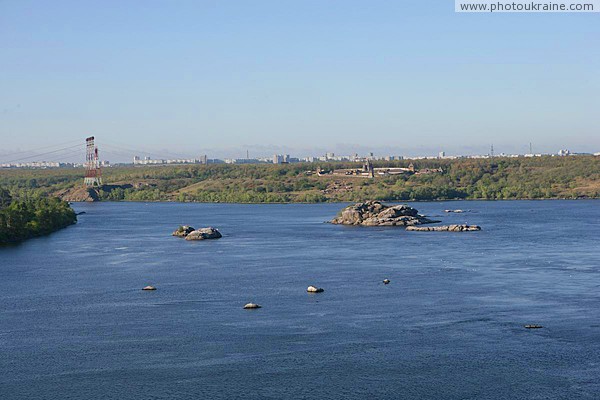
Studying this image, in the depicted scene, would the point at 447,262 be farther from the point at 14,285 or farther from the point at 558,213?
the point at 558,213

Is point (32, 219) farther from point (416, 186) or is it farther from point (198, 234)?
point (416, 186)

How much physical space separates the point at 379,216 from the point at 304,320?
6179cm

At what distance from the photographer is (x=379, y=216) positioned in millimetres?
104688

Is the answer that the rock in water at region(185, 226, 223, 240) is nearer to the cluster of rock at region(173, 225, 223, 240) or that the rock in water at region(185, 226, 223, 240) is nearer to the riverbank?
the cluster of rock at region(173, 225, 223, 240)

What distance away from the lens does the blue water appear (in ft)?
110

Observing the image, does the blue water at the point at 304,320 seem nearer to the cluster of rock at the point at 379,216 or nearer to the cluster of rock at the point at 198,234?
the cluster of rock at the point at 198,234

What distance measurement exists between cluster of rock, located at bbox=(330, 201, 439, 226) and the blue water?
21624mm

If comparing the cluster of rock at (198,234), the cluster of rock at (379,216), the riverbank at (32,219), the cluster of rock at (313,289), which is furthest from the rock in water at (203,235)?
the cluster of rock at (313,289)

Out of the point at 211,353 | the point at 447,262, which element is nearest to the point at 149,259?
the point at 447,262

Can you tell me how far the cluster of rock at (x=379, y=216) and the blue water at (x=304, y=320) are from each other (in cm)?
2162

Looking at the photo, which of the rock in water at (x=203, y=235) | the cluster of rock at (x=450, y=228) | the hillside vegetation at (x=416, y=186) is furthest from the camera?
the hillside vegetation at (x=416, y=186)

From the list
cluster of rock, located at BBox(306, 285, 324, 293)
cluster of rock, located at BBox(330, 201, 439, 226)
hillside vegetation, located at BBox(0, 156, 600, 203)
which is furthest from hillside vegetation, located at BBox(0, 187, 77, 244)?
hillside vegetation, located at BBox(0, 156, 600, 203)

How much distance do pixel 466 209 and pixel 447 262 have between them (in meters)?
69.5

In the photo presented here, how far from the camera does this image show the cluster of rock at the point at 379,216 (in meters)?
102
